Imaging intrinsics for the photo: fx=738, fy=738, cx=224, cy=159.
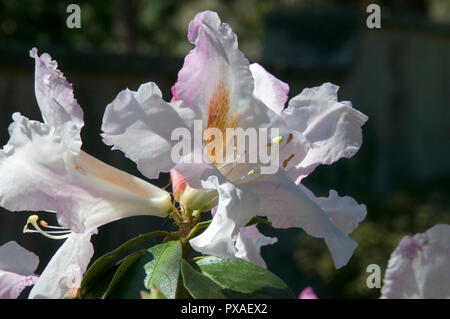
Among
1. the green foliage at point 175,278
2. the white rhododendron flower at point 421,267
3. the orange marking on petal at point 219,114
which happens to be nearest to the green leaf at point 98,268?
the green foliage at point 175,278

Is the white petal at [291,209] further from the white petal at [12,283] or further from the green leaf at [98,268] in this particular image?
the white petal at [12,283]

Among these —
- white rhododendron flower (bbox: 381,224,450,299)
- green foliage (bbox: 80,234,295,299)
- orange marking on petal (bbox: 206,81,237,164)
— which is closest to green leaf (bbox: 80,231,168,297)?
green foliage (bbox: 80,234,295,299)

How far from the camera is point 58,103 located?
0.64 m

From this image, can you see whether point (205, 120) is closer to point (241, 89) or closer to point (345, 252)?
point (241, 89)

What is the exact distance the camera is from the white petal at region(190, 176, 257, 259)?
595 millimetres

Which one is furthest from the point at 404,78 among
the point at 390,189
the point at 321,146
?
the point at 321,146

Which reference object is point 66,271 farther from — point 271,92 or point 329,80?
point 329,80

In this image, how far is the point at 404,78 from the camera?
662 centimetres

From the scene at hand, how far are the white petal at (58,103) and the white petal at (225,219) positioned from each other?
0.40 feet

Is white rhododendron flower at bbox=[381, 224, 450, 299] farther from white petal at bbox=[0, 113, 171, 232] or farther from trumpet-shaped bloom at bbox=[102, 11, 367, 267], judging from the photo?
white petal at bbox=[0, 113, 171, 232]

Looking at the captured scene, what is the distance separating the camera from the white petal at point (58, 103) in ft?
2.05

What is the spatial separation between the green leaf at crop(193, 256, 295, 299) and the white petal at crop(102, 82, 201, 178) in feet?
0.36

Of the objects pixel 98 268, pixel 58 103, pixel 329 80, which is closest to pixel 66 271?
pixel 98 268

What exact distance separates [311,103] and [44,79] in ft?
0.84
